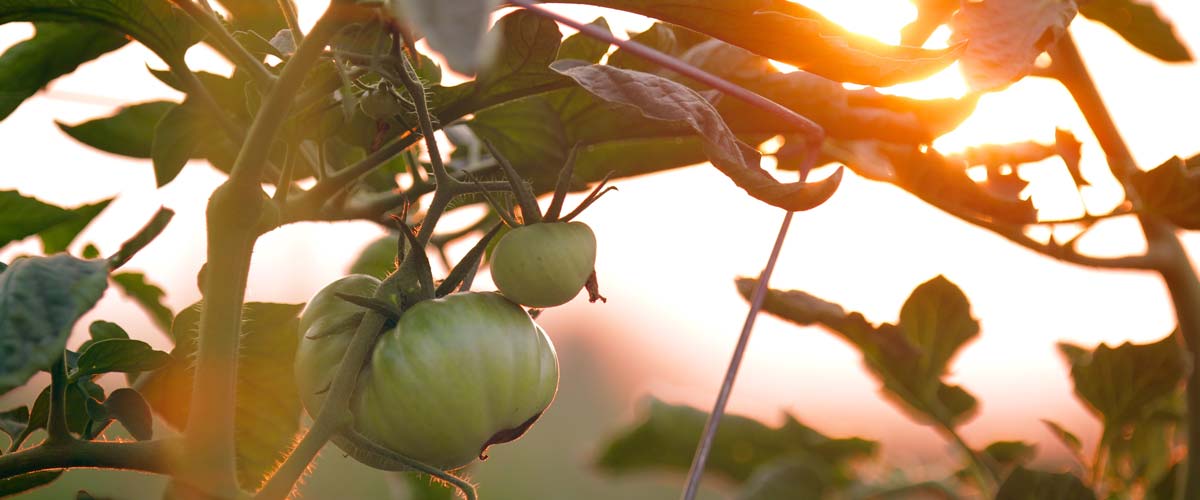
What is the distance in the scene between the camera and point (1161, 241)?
23.2 inches

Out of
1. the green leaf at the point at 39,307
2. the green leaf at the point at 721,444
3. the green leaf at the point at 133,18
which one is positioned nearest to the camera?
the green leaf at the point at 39,307

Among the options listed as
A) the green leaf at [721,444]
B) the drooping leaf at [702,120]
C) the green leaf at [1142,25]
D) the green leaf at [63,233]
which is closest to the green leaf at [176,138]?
the green leaf at [63,233]

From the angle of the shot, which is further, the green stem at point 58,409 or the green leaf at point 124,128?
the green leaf at point 124,128

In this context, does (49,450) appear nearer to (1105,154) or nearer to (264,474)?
(264,474)

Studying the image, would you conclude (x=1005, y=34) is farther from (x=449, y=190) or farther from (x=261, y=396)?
(x=261, y=396)

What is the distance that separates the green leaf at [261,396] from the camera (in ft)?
1.55

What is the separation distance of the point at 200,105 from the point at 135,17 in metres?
0.05

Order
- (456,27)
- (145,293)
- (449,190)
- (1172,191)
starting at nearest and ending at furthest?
(456,27) → (449,190) → (1172,191) → (145,293)

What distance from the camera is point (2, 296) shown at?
0.29 metres

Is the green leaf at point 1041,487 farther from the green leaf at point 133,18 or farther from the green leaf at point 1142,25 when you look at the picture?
the green leaf at point 133,18

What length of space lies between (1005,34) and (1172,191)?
222mm

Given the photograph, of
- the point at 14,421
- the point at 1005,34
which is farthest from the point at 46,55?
Result: the point at 1005,34

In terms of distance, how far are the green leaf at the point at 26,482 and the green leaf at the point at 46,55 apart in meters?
0.18

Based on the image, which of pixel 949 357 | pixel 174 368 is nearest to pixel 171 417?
pixel 174 368
